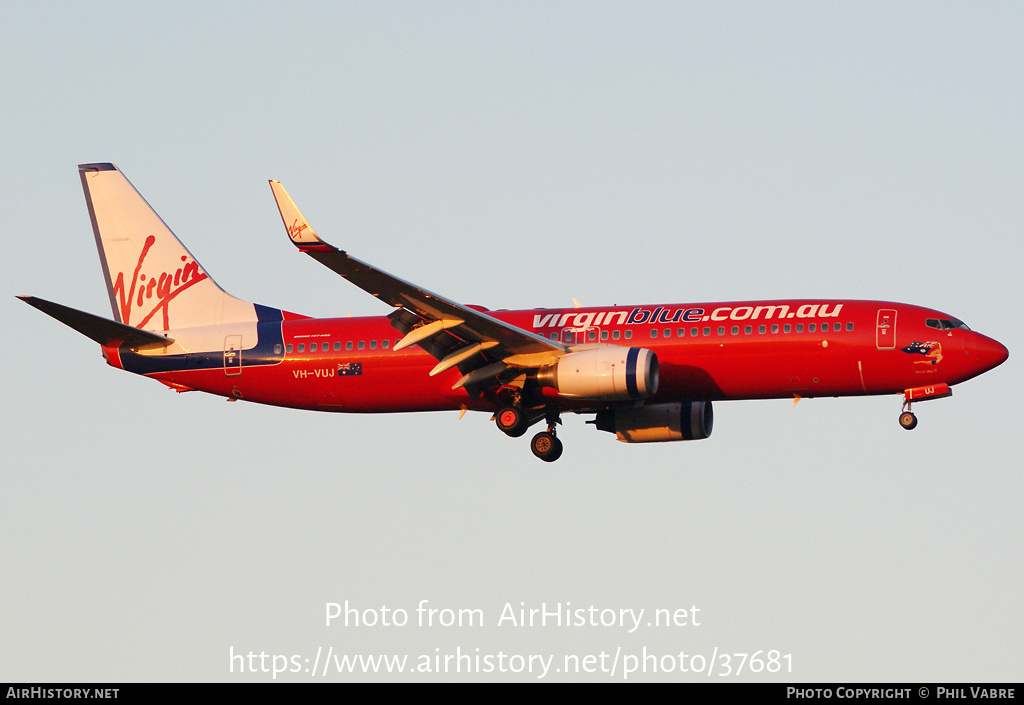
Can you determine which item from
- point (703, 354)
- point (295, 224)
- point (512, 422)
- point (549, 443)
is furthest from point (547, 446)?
point (295, 224)

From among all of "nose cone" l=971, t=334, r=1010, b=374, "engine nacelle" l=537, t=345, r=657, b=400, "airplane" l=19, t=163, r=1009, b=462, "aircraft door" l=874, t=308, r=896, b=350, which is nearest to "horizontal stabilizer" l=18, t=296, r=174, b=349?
"airplane" l=19, t=163, r=1009, b=462

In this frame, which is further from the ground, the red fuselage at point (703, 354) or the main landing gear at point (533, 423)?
the red fuselage at point (703, 354)

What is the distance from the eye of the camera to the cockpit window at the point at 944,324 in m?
43.8

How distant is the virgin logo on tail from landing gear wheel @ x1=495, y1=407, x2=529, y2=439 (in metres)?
12.7

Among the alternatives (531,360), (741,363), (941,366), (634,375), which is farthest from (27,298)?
(941,366)

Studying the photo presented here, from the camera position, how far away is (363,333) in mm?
47844

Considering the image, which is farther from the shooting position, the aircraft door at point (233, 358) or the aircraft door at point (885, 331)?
the aircraft door at point (233, 358)

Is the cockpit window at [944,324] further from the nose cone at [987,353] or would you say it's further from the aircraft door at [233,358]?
the aircraft door at [233,358]

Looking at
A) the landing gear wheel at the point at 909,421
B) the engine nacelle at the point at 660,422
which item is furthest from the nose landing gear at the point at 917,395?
the engine nacelle at the point at 660,422

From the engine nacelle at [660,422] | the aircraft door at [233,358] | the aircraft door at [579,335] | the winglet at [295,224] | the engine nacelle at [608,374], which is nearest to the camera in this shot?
the winglet at [295,224]

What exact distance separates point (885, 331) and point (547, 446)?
37.3 ft

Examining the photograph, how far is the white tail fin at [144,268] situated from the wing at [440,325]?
874 centimetres

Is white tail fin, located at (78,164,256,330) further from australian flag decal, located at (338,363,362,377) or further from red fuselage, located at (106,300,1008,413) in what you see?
australian flag decal, located at (338,363,362,377)

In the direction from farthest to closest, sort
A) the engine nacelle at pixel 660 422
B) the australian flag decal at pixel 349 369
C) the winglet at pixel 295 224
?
the engine nacelle at pixel 660 422 < the australian flag decal at pixel 349 369 < the winglet at pixel 295 224
